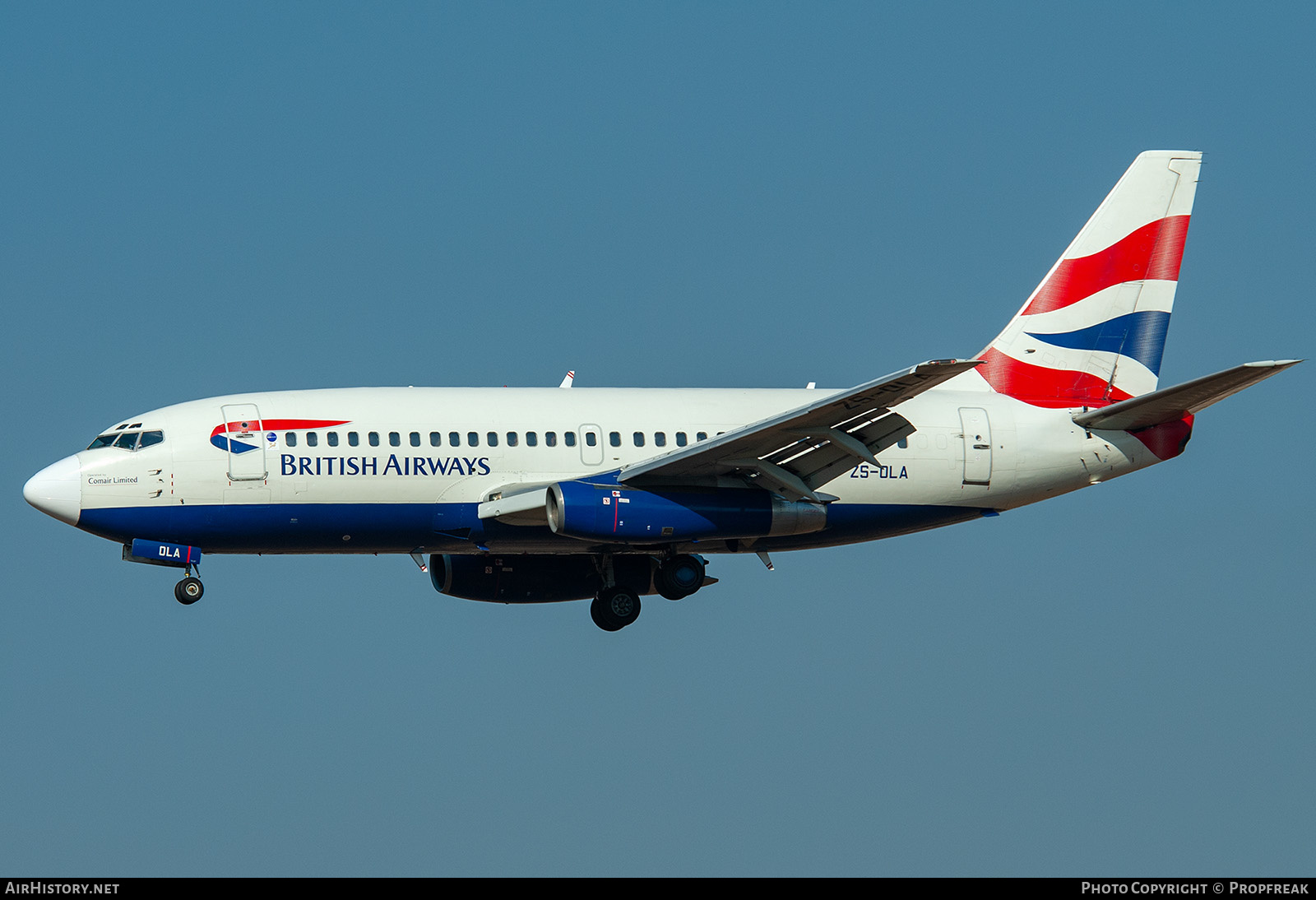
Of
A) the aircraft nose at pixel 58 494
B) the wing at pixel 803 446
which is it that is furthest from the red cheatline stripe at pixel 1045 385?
the aircraft nose at pixel 58 494

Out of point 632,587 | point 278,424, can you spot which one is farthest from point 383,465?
point 632,587

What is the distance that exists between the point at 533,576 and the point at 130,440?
10.0 metres

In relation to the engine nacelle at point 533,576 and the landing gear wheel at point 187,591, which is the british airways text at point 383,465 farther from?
the engine nacelle at point 533,576

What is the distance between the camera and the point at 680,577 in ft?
131

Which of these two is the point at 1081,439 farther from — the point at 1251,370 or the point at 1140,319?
the point at 1251,370

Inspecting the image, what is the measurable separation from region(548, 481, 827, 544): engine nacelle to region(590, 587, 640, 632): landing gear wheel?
16.3ft

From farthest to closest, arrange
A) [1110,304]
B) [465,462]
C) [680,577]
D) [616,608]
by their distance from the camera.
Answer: [1110,304] → [616,608] → [680,577] → [465,462]

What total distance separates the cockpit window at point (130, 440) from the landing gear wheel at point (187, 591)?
290 centimetres

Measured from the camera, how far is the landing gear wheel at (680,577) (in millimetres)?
39969

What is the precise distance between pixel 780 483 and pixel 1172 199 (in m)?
13.4

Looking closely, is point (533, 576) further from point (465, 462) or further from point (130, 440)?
point (130, 440)

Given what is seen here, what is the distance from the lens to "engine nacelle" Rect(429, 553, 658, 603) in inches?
1684

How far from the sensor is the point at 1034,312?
4325cm
